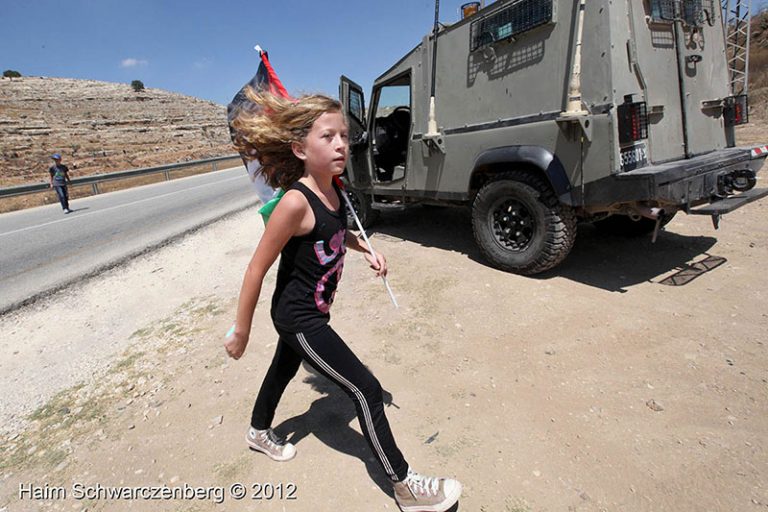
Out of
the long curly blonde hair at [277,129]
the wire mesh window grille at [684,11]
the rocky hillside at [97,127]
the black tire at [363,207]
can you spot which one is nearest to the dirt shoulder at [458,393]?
the long curly blonde hair at [277,129]

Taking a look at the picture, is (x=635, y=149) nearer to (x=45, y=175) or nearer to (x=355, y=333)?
(x=355, y=333)

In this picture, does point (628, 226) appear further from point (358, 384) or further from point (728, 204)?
point (358, 384)

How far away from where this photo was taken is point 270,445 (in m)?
2.23

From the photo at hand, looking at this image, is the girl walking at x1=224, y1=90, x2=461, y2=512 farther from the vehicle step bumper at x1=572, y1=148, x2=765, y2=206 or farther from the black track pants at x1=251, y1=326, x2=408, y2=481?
the vehicle step bumper at x1=572, y1=148, x2=765, y2=206

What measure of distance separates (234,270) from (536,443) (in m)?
4.19

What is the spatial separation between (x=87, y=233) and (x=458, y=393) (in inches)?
358

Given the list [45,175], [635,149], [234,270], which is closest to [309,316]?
[635,149]

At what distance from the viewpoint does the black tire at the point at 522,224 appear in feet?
13.0

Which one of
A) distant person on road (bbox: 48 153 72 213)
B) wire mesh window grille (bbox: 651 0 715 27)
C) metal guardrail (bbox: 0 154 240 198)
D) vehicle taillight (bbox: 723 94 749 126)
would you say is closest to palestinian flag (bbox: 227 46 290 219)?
wire mesh window grille (bbox: 651 0 715 27)

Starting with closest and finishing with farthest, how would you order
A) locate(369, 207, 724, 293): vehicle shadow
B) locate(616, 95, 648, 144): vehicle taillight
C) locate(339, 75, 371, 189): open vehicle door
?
locate(616, 95, 648, 144): vehicle taillight → locate(369, 207, 724, 293): vehicle shadow → locate(339, 75, 371, 189): open vehicle door

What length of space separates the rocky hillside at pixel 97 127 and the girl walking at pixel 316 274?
98.8 ft

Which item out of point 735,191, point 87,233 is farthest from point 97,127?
point 735,191

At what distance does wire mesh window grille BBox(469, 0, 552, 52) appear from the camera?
3726mm

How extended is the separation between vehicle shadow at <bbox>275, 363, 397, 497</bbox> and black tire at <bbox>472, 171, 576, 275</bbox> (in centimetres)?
224
